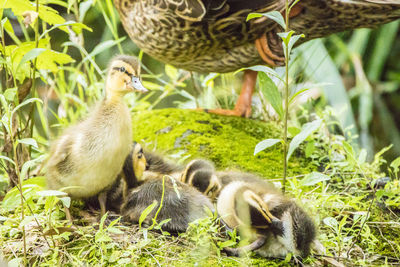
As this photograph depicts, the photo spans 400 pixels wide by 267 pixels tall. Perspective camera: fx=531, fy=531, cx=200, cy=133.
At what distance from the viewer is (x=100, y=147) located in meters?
1.77

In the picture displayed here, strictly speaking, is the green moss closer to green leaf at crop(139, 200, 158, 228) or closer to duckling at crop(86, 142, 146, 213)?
duckling at crop(86, 142, 146, 213)

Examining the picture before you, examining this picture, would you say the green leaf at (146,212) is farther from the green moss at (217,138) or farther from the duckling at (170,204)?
the green moss at (217,138)

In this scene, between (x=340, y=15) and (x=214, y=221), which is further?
(x=340, y=15)

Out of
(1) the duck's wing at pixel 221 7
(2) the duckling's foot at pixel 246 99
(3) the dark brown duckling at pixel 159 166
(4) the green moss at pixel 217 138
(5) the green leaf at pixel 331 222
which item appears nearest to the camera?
(5) the green leaf at pixel 331 222

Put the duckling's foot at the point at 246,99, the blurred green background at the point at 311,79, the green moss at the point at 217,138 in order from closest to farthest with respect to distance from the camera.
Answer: the green moss at the point at 217,138 < the duckling's foot at the point at 246,99 < the blurred green background at the point at 311,79

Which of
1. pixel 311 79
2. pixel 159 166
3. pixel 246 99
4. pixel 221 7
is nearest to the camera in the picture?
pixel 159 166

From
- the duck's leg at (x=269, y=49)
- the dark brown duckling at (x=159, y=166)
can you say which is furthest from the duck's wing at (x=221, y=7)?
the dark brown duckling at (x=159, y=166)

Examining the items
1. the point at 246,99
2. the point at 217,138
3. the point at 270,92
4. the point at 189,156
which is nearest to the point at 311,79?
the point at 246,99

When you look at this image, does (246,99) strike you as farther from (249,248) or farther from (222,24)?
(249,248)

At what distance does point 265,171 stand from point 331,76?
1.30 metres

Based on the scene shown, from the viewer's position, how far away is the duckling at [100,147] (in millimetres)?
1775

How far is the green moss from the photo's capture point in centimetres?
234

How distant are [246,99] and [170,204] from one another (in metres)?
1.13

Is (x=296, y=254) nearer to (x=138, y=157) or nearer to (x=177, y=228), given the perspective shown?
(x=177, y=228)
